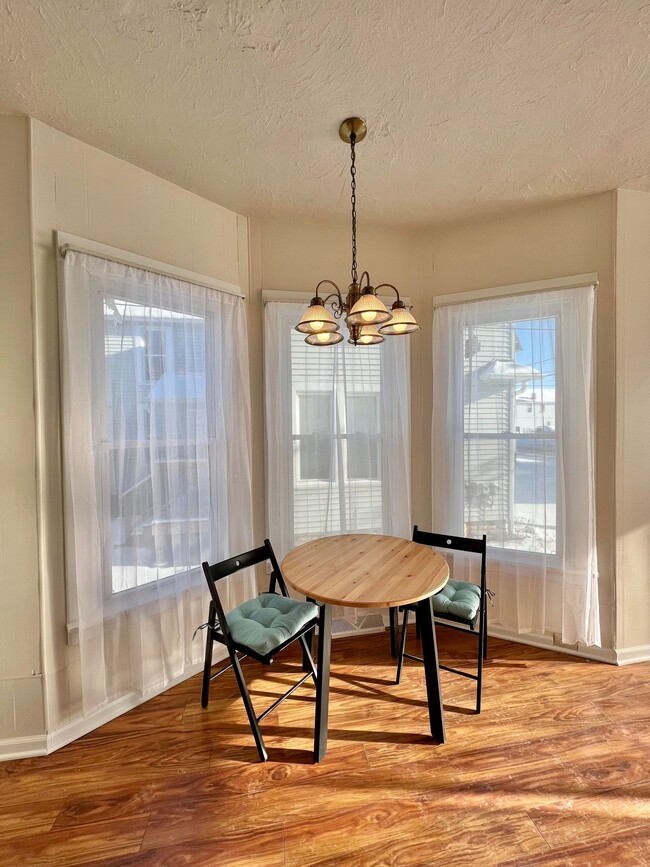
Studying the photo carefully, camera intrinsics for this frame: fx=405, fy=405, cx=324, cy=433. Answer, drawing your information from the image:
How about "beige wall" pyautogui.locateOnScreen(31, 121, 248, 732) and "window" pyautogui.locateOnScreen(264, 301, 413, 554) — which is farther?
"window" pyautogui.locateOnScreen(264, 301, 413, 554)

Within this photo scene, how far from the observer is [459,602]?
Result: 6.61 feet

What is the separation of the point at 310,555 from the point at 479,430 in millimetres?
1369

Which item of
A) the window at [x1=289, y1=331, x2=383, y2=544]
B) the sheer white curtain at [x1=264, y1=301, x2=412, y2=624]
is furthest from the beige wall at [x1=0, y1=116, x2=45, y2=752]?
the window at [x1=289, y1=331, x2=383, y2=544]

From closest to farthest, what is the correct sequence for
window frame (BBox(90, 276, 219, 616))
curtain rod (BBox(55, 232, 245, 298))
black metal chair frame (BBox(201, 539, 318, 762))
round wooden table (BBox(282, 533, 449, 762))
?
round wooden table (BBox(282, 533, 449, 762)), black metal chair frame (BBox(201, 539, 318, 762)), curtain rod (BBox(55, 232, 245, 298)), window frame (BBox(90, 276, 219, 616))

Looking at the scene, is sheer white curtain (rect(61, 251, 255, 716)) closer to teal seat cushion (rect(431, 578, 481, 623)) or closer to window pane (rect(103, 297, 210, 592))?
window pane (rect(103, 297, 210, 592))

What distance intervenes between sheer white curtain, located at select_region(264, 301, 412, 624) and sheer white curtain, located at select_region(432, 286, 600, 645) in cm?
29

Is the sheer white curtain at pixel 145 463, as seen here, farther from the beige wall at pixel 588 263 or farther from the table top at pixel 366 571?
the beige wall at pixel 588 263

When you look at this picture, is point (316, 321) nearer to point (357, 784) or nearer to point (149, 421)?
point (149, 421)

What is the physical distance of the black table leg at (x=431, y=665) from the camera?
1.73 m

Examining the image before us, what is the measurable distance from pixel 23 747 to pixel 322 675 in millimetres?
1349

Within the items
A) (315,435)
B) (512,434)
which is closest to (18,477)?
(315,435)

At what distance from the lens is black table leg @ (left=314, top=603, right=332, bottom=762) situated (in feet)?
5.31

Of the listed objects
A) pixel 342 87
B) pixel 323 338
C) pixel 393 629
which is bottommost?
pixel 393 629

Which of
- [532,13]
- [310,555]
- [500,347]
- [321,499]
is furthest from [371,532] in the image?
[532,13]
